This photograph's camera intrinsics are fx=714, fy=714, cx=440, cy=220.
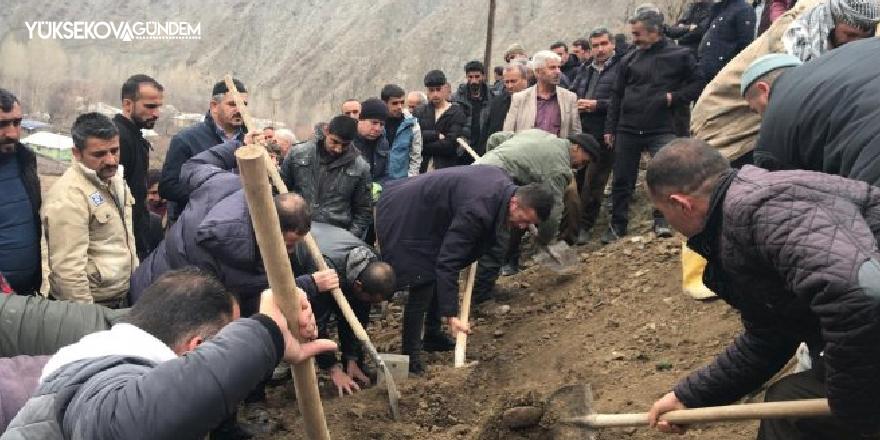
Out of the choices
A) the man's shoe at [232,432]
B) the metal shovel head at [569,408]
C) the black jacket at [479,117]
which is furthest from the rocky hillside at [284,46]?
the man's shoe at [232,432]

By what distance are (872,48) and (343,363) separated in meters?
3.50

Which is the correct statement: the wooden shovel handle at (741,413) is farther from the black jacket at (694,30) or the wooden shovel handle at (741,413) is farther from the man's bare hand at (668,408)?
the black jacket at (694,30)

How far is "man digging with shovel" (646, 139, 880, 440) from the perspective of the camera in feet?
6.27

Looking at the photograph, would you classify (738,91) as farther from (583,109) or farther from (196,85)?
(196,85)

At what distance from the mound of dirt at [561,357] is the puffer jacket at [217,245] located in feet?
3.49

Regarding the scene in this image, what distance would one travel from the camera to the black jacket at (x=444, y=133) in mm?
6902

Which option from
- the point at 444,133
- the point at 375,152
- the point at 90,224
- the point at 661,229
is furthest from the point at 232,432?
the point at 661,229

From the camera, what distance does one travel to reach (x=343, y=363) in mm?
4816

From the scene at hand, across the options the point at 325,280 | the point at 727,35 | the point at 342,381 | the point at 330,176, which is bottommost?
the point at 342,381

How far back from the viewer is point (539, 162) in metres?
5.70

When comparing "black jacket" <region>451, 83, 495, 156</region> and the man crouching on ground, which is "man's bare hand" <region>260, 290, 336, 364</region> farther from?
"black jacket" <region>451, 83, 495, 156</region>

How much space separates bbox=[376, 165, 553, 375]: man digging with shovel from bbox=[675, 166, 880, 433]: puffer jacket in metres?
1.91

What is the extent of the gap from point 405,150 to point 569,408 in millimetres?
3369

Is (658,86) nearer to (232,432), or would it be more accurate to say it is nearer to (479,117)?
(479,117)
